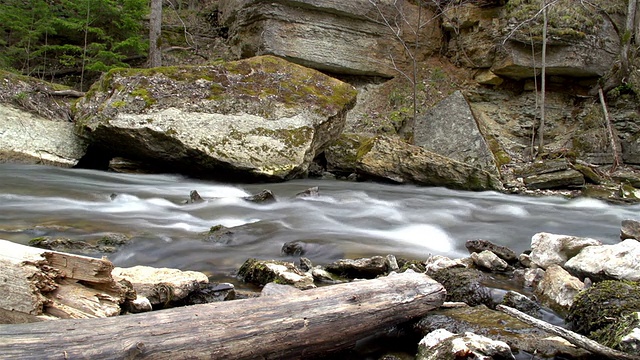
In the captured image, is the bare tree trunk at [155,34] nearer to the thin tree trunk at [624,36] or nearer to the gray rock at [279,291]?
the gray rock at [279,291]

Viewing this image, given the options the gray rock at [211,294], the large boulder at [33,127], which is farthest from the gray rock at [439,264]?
the large boulder at [33,127]

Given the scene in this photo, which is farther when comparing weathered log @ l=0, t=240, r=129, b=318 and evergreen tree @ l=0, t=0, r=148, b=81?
evergreen tree @ l=0, t=0, r=148, b=81

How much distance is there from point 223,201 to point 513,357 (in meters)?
5.30

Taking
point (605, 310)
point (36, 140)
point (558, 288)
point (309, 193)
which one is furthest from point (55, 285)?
point (36, 140)

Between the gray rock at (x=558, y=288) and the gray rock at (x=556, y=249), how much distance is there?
0.51 meters

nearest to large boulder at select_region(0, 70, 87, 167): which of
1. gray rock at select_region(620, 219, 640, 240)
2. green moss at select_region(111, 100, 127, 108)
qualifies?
green moss at select_region(111, 100, 127, 108)

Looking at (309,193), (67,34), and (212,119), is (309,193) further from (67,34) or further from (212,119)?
(67,34)

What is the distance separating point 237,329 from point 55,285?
1043 millimetres

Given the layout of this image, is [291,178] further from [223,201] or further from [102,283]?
[102,283]

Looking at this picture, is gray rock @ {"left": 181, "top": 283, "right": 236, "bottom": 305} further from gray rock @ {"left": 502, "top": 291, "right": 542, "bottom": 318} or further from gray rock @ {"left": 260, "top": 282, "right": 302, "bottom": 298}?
gray rock @ {"left": 502, "top": 291, "right": 542, "bottom": 318}

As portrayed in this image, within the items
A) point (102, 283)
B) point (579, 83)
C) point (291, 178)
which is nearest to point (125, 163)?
point (291, 178)

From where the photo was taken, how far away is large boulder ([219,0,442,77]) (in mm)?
14758

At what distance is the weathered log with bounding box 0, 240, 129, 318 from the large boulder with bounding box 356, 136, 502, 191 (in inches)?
311

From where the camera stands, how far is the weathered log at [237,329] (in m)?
1.76
